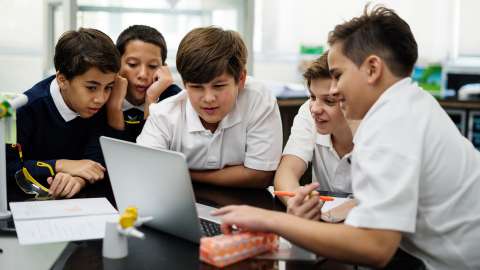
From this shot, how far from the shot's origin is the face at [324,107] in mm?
1631

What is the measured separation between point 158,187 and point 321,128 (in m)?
0.68

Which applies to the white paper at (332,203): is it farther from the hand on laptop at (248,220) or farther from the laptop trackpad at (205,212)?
the hand on laptop at (248,220)

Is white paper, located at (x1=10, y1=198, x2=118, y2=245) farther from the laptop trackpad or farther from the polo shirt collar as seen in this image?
the polo shirt collar

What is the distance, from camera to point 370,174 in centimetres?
100

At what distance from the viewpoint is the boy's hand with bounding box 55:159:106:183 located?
1626 mm

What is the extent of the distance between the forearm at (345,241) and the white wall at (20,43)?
3.23 meters

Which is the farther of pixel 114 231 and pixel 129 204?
pixel 129 204

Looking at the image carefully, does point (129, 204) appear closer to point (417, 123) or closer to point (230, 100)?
point (230, 100)

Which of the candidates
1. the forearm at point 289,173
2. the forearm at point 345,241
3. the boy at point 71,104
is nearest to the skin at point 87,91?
the boy at point 71,104

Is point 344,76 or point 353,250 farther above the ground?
point 344,76

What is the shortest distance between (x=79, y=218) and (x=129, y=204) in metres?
0.13

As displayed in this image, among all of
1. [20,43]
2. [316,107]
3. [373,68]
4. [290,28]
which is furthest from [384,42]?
[290,28]

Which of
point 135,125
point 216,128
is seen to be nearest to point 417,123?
point 216,128

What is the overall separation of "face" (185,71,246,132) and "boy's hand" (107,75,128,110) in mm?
358
